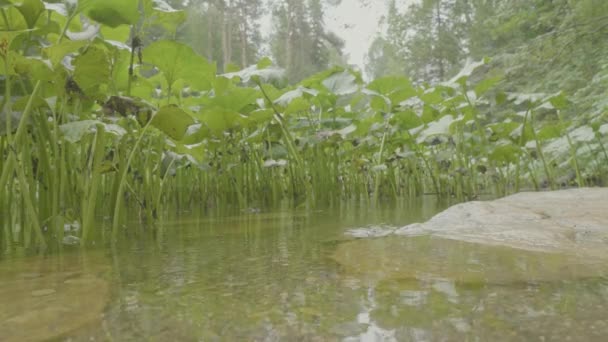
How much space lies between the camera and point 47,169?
120cm

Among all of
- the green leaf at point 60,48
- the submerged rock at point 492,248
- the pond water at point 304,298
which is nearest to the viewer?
the pond water at point 304,298

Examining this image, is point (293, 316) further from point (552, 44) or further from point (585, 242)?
point (552, 44)

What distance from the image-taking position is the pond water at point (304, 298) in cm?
39

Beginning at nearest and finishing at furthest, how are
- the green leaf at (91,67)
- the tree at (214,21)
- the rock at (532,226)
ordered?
1. the rock at (532,226)
2. the green leaf at (91,67)
3. the tree at (214,21)

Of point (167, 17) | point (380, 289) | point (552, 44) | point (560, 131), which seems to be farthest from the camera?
point (552, 44)

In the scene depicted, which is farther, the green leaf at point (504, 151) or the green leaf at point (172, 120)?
the green leaf at point (504, 151)

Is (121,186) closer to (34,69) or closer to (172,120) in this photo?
(172,120)

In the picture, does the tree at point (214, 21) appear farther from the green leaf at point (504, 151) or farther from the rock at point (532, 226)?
the rock at point (532, 226)

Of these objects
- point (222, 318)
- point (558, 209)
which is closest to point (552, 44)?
point (558, 209)

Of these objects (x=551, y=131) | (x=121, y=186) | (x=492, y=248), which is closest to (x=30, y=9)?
(x=121, y=186)

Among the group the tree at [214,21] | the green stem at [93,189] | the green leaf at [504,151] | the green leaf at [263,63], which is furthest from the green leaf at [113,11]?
the tree at [214,21]

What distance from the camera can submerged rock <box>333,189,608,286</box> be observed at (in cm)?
61

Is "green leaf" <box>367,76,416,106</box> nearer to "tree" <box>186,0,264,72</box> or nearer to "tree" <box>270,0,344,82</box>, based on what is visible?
"tree" <box>186,0,264,72</box>

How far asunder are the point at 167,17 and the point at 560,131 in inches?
121
